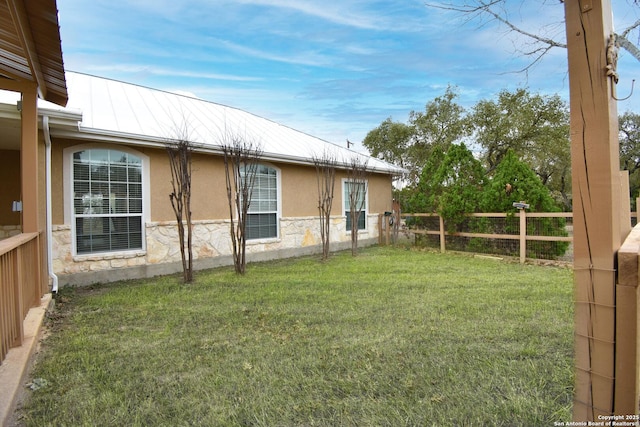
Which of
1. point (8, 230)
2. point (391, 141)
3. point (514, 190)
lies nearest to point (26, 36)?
point (8, 230)

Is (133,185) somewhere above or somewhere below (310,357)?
above

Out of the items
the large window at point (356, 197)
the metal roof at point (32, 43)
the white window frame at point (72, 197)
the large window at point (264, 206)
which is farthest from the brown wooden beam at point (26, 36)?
the large window at point (356, 197)

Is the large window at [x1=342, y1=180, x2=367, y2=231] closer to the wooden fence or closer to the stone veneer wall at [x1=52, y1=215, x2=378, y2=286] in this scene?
the wooden fence

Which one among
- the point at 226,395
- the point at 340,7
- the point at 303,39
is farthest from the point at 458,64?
the point at 226,395

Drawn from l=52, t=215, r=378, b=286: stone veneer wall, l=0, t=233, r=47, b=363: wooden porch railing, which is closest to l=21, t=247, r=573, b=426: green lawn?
l=0, t=233, r=47, b=363: wooden porch railing

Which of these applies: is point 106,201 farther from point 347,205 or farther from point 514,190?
point 514,190

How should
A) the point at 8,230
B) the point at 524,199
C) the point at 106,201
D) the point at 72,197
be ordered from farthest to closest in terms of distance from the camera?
the point at 524,199
the point at 8,230
the point at 106,201
the point at 72,197

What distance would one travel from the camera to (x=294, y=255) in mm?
10195

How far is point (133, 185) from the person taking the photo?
717 cm

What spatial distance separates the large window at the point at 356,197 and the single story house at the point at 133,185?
811 mm

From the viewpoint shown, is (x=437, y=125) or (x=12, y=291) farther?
(x=437, y=125)

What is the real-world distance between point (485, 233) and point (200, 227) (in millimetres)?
6975

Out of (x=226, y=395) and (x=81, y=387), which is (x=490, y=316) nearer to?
(x=226, y=395)

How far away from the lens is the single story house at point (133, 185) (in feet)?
20.6
